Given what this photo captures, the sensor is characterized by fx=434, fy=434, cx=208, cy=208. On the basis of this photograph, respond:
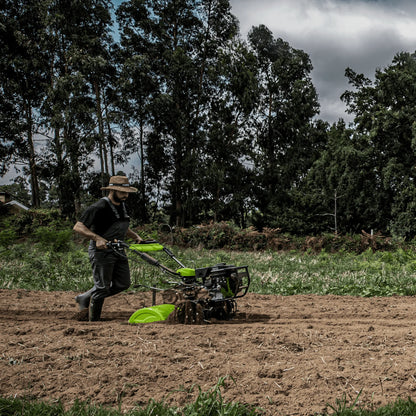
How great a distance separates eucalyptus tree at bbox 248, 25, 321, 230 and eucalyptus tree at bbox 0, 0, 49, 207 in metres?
15.6

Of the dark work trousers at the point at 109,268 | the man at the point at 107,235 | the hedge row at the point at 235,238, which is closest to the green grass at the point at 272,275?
the dark work trousers at the point at 109,268

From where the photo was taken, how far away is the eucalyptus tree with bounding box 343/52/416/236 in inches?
979

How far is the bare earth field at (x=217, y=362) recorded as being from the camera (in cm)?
315

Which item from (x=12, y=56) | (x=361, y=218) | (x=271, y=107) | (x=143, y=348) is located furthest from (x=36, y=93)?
(x=143, y=348)

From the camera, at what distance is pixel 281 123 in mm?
34094

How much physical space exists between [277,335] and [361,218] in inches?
1017

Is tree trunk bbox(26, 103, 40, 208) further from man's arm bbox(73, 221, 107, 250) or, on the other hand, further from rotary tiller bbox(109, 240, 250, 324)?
rotary tiller bbox(109, 240, 250, 324)

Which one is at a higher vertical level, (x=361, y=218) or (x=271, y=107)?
(x=271, y=107)

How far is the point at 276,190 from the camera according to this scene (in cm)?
3178

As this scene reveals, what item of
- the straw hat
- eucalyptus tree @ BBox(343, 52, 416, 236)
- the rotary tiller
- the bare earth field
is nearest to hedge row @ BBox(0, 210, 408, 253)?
eucalyptus tree @ BBox(343, 52, 416, 236)

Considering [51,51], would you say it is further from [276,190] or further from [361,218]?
[361,218]

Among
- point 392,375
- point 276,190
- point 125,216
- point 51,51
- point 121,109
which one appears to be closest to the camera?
point 392,375

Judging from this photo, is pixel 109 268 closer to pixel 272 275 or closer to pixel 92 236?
pixel 92 236

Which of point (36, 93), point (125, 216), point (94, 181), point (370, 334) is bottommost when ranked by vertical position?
point (370, 334)
